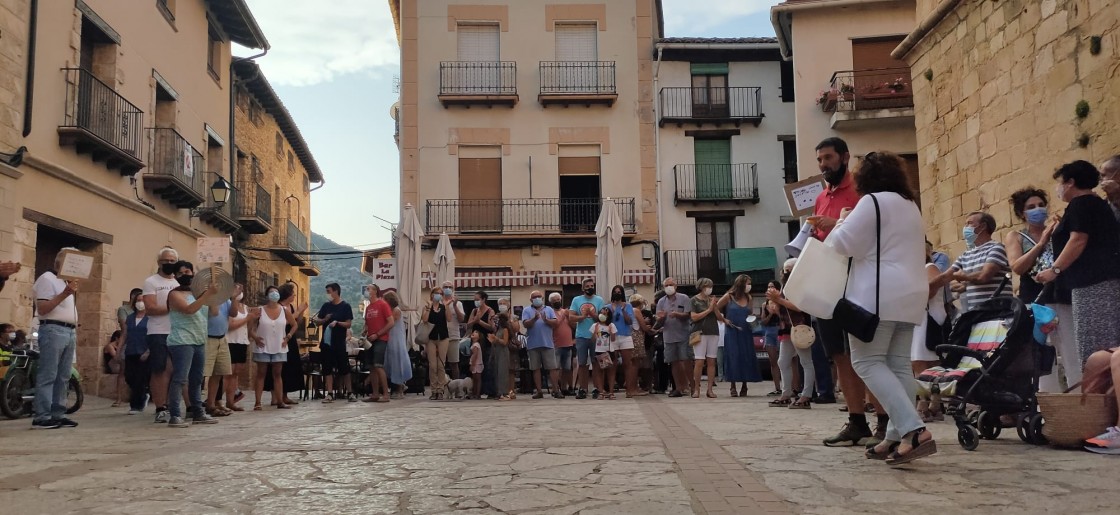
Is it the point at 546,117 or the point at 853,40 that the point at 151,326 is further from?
the point at 853,40

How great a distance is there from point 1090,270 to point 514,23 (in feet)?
74.4

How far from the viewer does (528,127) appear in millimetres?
26141

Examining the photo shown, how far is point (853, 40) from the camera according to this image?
24.8m

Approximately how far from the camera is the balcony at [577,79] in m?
26.0

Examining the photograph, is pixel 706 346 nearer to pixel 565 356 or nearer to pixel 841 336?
pixel 565 356

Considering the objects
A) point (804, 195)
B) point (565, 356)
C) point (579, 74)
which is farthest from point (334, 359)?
point (579, 74)

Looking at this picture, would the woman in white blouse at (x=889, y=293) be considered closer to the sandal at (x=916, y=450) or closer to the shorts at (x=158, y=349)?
the sandal at (x=916, y=450)

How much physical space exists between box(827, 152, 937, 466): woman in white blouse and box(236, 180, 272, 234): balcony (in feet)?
67.3

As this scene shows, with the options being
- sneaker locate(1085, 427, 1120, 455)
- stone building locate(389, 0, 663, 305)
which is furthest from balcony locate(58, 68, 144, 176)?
sneaker locate(1085, 427, 1120, 455)

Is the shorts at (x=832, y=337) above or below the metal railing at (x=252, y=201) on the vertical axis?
below

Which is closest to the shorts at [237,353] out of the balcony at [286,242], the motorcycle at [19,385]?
the motorcycle at [19,385]

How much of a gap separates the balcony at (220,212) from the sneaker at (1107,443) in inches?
699

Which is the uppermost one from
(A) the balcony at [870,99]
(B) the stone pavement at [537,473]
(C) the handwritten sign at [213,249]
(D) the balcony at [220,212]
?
(A) the balcony at [870,99]

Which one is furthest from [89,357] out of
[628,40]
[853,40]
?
[853,40]
